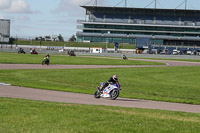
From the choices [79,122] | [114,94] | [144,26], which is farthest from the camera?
[144,26]

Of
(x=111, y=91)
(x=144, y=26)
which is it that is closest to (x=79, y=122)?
(x=111, y=91)

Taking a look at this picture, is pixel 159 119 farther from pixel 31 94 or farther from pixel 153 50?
pixel 153 50

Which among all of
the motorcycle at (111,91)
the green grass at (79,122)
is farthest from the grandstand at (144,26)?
the green grass at (79,122)

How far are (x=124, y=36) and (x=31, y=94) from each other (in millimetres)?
116697

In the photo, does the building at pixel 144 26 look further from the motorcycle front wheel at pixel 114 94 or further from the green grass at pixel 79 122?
the green grass at pixel 79 122

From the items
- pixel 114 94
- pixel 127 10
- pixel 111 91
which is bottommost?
pixel 114 94

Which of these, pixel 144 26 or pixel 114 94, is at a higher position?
pixel 144 26

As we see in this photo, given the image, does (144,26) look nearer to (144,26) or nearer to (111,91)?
(144,26)

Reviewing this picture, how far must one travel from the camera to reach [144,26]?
13738 cm

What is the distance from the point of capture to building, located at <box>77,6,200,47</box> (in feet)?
443

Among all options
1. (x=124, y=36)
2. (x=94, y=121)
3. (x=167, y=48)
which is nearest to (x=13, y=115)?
(x=94, y=121)

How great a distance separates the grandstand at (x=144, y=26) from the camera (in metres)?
135

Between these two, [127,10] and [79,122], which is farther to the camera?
[127,10]

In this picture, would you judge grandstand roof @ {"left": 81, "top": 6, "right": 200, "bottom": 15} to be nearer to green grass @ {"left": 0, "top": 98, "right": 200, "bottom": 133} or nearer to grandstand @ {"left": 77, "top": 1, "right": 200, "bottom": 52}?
grandstand @ {"left": 77, "top": 1, "right": 200, "bottom": 52}
